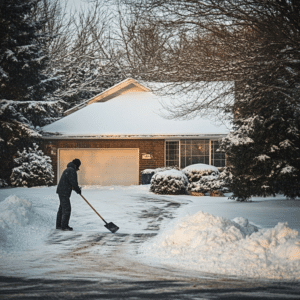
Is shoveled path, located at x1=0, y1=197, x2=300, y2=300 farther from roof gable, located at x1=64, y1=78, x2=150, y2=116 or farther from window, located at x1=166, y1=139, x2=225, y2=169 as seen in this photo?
roof gable, located at x1=64, y1=78, x2=150, y2=116

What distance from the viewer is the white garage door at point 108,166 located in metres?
25.5

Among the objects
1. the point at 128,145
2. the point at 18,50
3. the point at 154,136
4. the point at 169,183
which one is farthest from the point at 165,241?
the point at 18,50

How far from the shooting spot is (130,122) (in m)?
26.1

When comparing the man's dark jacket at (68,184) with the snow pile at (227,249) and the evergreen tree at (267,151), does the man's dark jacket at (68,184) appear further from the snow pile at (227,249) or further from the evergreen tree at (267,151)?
the evergreen tree at (267,151)

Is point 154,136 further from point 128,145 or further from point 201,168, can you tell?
point 201,168

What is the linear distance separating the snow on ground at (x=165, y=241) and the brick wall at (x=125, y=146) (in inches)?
430

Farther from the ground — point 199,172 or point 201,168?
point 201,168

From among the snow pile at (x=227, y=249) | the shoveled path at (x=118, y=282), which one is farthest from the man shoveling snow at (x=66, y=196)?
the snow pile at (x=227, y=249)

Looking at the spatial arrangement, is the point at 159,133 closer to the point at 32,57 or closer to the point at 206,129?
the point at 206,129

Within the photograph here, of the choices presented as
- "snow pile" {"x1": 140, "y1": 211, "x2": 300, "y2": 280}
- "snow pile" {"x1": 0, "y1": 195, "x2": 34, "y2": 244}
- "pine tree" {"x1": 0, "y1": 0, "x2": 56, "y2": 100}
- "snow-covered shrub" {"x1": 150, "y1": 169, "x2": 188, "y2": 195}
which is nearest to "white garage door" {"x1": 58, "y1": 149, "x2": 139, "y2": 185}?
"snow-covered shrub" {"x1": 150, "y1": 169, "x2": 188, "y2": 195}

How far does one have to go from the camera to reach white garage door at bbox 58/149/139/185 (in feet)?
83.6

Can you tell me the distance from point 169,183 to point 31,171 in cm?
746

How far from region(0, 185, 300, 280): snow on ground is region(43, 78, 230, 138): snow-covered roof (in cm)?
1081

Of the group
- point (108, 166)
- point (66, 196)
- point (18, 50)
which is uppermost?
point (18, 50)
